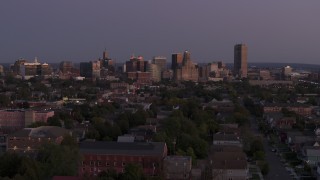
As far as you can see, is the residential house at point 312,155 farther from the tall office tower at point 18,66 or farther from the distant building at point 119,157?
the tall office tower at point 18,66

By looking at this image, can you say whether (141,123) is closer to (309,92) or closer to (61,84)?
(309,92)

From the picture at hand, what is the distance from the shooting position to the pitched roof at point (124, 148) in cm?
1822

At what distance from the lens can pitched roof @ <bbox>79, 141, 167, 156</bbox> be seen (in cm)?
1822

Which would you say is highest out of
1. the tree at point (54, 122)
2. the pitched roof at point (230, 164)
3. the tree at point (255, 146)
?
the tree at point (54, 122)

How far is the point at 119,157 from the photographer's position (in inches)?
717

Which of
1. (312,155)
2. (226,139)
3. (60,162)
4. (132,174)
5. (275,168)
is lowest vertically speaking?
(275,168)

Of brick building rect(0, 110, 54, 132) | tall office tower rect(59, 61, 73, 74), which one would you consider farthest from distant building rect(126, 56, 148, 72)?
brick building rect(0, 110, 54, 132)

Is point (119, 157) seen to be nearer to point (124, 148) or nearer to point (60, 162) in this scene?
point (124, 148)

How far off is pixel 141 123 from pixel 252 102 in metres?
16.1

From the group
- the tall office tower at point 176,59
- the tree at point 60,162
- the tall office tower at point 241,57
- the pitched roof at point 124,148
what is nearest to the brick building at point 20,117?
the pitched roof at point 124,148

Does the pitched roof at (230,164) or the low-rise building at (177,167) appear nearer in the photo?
the low-rise building at (177,167)

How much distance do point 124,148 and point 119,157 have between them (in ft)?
1.51

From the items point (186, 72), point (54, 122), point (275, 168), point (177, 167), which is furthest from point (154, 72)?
point (177, 167)

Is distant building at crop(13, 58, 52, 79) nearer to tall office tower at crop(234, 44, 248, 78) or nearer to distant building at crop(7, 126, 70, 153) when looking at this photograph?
tall office tower at crop(234, 44, 248, 78)
